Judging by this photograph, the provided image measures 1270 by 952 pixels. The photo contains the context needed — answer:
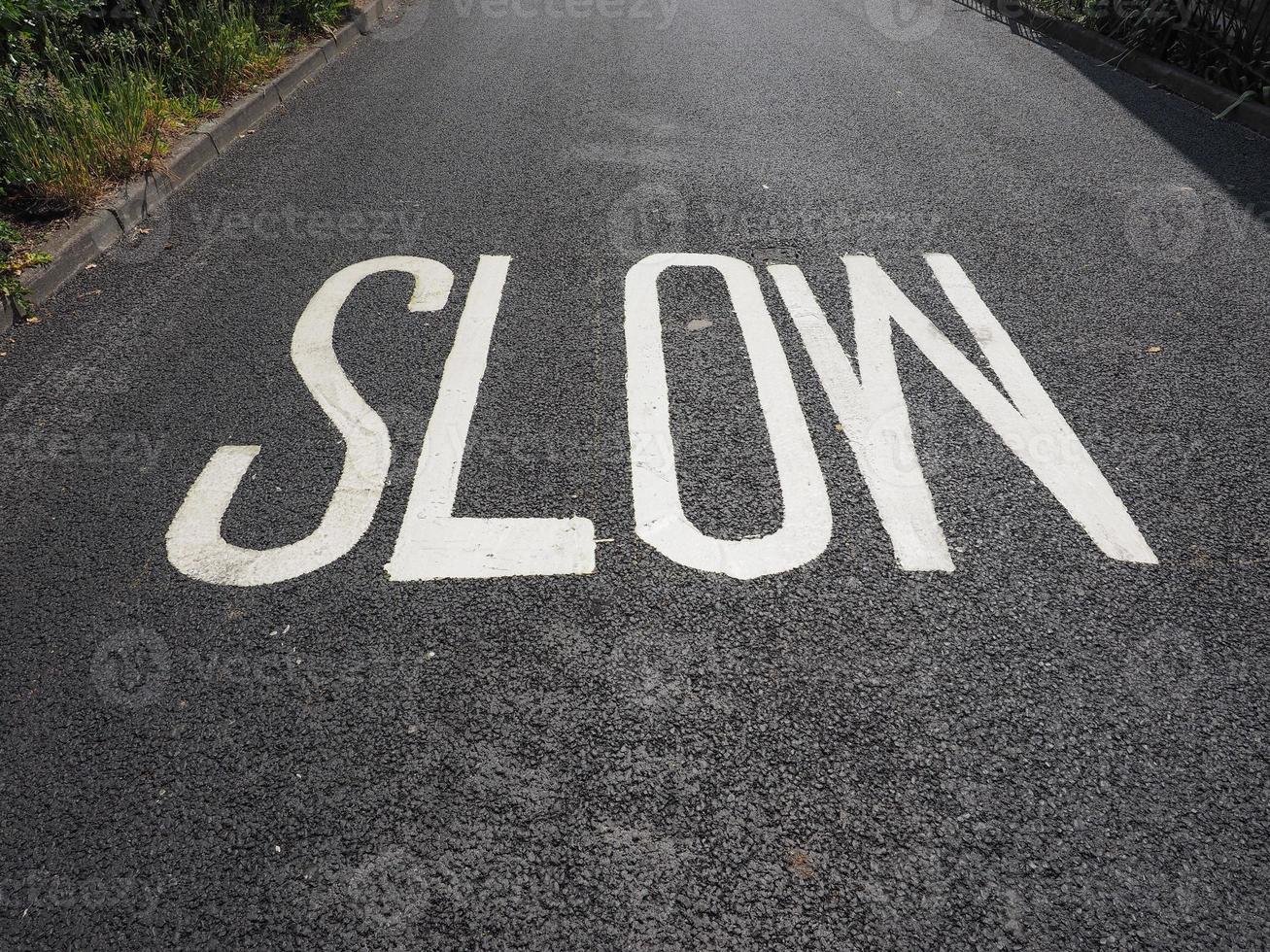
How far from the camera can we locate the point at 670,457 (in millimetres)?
3072

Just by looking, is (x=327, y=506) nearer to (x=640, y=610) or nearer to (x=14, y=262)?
(x=640, y=610)

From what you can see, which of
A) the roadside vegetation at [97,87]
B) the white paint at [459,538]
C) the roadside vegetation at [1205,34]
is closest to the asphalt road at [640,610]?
the white paint at [459,538]

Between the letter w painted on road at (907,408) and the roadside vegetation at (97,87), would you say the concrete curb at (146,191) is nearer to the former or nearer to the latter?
the roadside vegetation at (97,87)

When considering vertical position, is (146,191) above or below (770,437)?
above

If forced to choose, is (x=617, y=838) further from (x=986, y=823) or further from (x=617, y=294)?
(x=617, y=294)

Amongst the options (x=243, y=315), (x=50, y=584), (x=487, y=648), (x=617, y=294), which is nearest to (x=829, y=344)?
(x=617, y=294)

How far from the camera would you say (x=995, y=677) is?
2.27m

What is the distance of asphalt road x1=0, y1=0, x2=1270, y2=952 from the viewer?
1.83 metres

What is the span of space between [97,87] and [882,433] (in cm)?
600

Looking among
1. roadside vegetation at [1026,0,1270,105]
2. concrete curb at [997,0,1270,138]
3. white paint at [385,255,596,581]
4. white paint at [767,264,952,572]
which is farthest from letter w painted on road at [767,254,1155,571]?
roadside vegetation at [1026,0,1270,105]

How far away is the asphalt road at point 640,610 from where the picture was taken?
6.00 feet

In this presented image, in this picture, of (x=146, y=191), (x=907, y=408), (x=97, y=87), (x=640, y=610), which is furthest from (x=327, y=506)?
(x=97, y=87)

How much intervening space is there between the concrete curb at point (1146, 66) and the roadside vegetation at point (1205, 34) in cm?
11

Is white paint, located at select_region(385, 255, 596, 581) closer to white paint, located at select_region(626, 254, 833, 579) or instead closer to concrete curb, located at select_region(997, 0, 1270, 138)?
white paint, located at select_region(626, 254, 833, 579)
